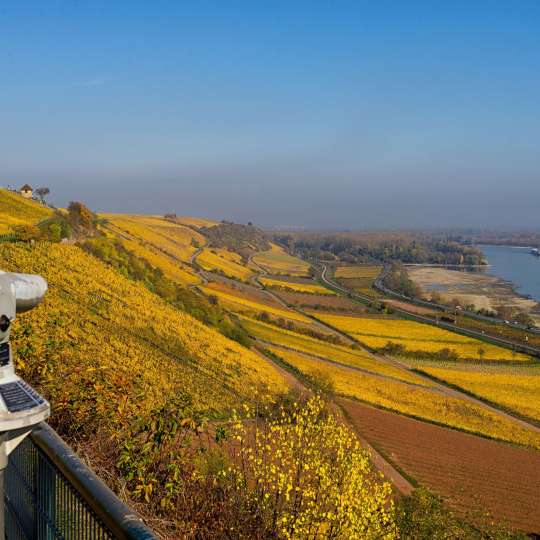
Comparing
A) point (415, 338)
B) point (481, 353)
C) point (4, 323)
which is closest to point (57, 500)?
point (4, 323)

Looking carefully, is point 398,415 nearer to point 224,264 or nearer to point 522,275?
point 224,264

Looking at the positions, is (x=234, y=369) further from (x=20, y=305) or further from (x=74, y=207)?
(x=20, y=305)

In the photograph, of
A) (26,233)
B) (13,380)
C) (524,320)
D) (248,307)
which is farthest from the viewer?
(524,320)

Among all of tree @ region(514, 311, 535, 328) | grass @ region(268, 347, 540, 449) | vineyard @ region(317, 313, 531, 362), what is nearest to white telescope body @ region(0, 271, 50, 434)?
grass @ region(268, 347, 540, 449)

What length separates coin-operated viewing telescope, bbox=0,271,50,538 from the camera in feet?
7.53

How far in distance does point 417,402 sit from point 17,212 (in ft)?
136

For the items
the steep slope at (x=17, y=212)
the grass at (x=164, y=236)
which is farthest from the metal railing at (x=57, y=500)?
the grass at (x=164, y=236)

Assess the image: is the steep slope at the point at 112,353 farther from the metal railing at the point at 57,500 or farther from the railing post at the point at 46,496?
the railing post at the point at 46,496

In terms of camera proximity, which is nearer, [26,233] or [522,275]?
[26,233]

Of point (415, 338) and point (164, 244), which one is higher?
point (164, 244)

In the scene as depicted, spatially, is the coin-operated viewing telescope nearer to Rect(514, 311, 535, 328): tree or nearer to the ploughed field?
Rect(514, 311, 535, 328): tree

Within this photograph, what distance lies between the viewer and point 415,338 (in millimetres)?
64688

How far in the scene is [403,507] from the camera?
15.6 metres

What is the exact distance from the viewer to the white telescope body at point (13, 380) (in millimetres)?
2289
